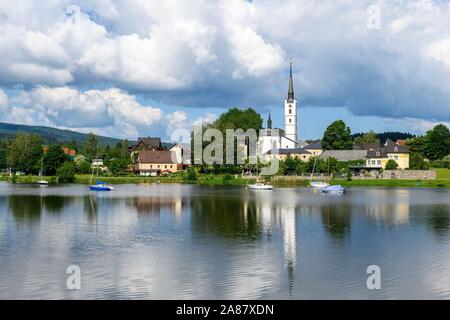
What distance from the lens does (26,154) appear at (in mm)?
123625

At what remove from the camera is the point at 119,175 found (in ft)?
386

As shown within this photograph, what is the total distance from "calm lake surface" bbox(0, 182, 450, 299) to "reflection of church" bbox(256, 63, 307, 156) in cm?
8957

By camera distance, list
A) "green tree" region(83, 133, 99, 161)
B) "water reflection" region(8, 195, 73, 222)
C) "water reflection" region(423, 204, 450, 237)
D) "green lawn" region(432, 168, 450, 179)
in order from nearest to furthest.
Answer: "water reflection" region(423, 204, 450, 237) < "water reflection" region(8, 195, 73, 222) < "green lawn" region(432, 168, 450, 179) < "green tree" region(83, 133, 99, 161)

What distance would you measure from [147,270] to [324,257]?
330 inches

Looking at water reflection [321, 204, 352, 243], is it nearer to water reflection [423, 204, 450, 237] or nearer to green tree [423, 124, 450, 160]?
water reflection [423, 204, 450, 237]

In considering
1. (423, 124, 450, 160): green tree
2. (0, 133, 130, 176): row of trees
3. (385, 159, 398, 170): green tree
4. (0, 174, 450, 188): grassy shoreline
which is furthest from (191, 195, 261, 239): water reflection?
(423, 124, 450, 160): green tree

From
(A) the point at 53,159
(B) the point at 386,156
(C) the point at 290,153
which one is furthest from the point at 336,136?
(A) the point at 53,159

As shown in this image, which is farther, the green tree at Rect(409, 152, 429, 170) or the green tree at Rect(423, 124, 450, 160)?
the green tree at Rect(423, 124, 450, 160)

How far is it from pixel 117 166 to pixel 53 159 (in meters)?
12.3

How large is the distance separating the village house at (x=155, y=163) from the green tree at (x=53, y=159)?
1751cm

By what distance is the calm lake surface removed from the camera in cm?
2175

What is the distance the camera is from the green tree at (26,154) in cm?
12188
